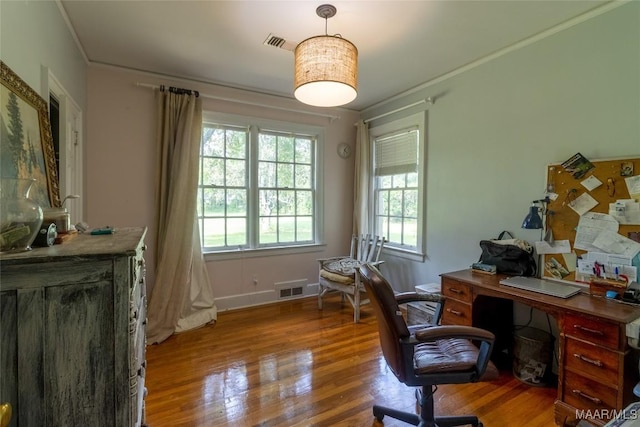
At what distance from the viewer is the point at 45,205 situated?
5.50 feet

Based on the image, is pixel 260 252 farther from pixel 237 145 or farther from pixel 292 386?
pixel 292 386

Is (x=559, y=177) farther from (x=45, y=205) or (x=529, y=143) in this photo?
(x=45, y=205)

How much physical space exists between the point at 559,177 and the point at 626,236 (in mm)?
557

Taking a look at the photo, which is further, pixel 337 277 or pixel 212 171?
pixel 212 171

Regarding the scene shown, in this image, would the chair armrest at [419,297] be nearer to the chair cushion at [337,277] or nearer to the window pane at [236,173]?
the chair cushion at [337,277]

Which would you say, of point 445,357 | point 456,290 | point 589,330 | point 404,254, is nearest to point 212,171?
point 404,254

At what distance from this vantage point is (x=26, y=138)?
4.83 ft

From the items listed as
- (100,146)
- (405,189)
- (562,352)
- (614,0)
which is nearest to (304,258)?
(405,189)

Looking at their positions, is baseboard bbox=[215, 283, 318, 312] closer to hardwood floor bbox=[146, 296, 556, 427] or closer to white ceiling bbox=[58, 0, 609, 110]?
hardwood floor bbox=[146, 296, 556, 427]

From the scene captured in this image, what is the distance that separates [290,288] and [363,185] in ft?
5.50

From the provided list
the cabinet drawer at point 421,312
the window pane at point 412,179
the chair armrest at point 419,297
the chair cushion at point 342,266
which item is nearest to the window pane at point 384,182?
the window pane at point 412,179

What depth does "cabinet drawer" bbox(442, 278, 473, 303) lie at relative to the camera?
233cm

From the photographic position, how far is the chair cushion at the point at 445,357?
149 cm

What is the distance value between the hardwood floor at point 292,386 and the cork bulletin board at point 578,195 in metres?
0.90
